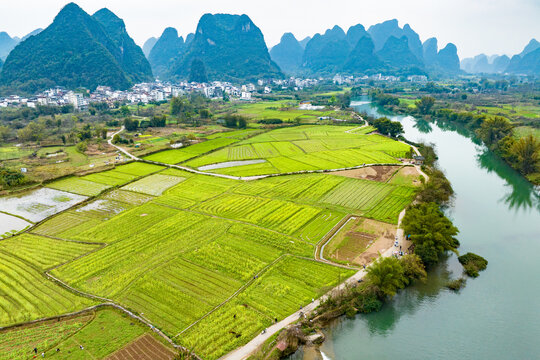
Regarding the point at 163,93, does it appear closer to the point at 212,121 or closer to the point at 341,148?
the point at 212,121

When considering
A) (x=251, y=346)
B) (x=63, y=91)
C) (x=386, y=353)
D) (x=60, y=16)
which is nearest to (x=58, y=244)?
(x=251, y=346)

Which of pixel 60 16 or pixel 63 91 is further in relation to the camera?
pixel 60 16

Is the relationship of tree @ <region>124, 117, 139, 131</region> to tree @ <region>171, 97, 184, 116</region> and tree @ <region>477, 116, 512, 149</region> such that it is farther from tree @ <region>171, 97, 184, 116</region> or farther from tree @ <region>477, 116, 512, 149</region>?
tree @ <region>477, 116, 512, 149</region>

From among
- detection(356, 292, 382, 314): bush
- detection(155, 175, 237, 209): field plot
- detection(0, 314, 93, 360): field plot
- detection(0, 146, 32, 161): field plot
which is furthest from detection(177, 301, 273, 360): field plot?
detection(0, 146, 32, 161): field plot

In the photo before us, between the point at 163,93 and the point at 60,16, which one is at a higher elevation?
the point at 60,16

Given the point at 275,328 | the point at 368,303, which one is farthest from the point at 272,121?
the point at 275,328

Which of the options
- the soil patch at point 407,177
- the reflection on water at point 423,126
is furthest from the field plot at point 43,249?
the reflection on water at point 423,126

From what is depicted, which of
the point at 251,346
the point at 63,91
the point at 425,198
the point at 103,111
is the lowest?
the point at 251,346
